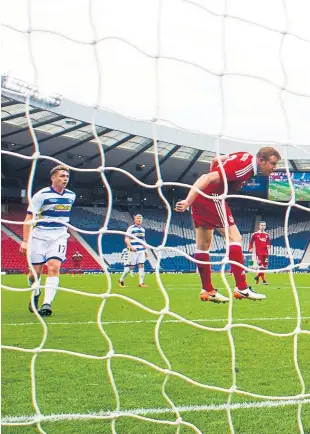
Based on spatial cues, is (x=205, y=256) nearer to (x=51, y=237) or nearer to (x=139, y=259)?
(x=51, y=237)

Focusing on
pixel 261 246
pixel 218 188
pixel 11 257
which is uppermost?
pixel 218 188

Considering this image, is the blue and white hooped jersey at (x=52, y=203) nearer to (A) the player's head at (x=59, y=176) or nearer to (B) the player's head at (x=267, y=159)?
(A) the player's head at (x=59, y=176)

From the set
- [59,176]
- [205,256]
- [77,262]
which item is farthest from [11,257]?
[205,256]

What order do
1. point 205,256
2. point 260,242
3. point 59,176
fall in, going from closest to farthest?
point 205,256 < point 59,176 < point 260,242

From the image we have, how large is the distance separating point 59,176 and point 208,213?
1432mm

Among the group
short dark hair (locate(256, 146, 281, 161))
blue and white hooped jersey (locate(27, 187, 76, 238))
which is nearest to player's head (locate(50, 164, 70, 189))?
blue and white hooped jersey (locate(27, 187, 76, 238))

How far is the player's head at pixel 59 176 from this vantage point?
10.7 feet

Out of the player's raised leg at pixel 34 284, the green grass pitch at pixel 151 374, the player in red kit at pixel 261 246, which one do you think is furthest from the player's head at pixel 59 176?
the player in red kit at pixel 261 246

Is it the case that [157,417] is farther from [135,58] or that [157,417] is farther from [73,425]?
[135,58]

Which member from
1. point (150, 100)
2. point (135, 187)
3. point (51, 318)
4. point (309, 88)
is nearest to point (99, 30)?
point (150, 100)

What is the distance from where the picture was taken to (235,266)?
2.34 metres

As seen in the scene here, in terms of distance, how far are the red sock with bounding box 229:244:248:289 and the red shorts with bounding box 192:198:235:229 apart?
14 centimetres

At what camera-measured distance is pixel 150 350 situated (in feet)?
11.9

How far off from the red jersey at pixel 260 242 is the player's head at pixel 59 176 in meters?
6.60
